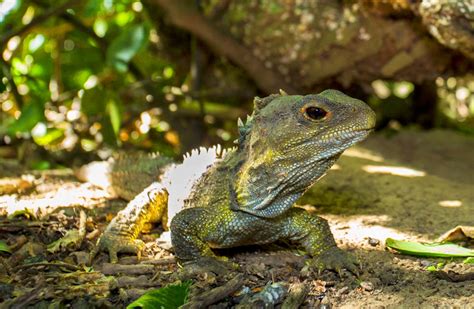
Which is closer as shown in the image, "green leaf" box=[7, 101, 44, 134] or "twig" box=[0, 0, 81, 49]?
"green leaf" box=[7, 101, 44, 134]

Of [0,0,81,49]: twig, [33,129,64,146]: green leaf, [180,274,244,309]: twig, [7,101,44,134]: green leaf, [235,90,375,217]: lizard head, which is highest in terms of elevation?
[0,0,81,49]: twig

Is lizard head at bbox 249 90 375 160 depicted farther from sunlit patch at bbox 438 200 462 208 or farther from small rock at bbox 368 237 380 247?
sunlit patch at bbox 438 200 462 208

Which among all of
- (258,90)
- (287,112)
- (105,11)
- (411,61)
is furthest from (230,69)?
(287,112)

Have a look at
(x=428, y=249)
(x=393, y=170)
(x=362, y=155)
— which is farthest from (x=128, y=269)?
(x=362, y=155)

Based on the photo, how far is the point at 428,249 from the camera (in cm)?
335

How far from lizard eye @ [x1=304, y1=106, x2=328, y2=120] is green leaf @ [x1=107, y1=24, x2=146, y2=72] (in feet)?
8.13

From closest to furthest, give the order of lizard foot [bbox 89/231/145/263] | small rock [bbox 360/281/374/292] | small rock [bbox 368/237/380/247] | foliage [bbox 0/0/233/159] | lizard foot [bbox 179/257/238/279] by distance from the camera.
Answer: small rock [bbox 360/281/374/292], lizard foot [bbox 179/257/238/279], lizard foot [bbox 89/231/145/263], small rock [bbox 368/237/380/247], foliage [bbox 0/0/233/159]

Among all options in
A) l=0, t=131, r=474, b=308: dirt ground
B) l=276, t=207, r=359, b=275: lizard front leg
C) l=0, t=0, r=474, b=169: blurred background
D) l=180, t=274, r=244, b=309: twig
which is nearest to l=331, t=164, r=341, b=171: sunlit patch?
l=0, t=131, r=474, b=308: dirt ground

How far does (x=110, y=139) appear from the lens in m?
5.90

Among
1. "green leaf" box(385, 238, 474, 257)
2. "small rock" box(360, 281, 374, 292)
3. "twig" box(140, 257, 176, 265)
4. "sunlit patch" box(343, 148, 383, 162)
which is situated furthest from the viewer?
"sunlit patch" box(343, 148, 383, 162)

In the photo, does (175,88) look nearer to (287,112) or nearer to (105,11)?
(105,11)

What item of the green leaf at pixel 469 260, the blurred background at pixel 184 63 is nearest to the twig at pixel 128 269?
the green leaf at pixel 469 260

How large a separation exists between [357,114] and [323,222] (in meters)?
0.72

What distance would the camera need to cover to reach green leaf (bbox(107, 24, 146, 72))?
5.29 meters
